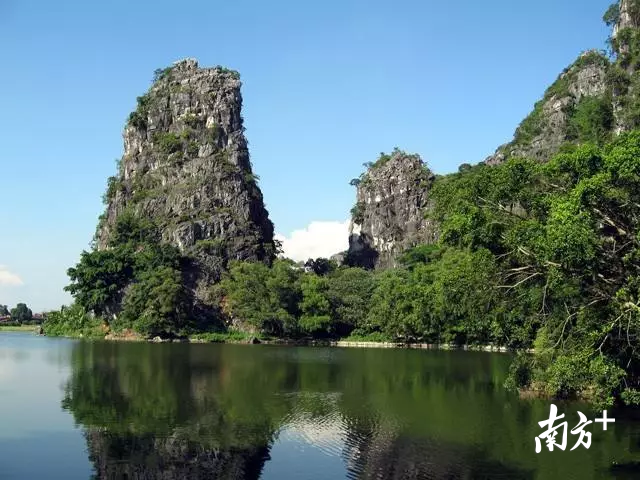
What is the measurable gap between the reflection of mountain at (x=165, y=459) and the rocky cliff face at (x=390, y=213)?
358ft

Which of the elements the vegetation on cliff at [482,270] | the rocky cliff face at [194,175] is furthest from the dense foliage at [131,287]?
the rocky cliff face at [194,175]

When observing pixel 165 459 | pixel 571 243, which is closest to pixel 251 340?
pixel 165 459

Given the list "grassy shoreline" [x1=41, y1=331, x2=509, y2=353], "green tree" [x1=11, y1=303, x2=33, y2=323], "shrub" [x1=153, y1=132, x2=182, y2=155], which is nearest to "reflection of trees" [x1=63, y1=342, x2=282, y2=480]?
"grassy shoreline" [x1=41, y1=331, x2=509, y2=353]

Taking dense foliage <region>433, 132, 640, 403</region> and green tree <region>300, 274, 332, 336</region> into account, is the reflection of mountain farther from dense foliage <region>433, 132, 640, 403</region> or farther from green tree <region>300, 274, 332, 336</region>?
green tree <region>300, 274, 332, 336</region>

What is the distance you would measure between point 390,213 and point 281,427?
112m

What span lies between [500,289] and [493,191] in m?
4.99

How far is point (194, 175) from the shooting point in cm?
11831

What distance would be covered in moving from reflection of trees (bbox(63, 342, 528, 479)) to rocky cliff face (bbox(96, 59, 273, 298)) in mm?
55522

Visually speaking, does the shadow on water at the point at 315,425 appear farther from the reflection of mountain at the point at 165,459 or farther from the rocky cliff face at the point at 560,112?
the rocky cliff face at the point at 560,112

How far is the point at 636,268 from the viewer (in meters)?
24.5

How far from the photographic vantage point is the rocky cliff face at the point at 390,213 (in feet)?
440

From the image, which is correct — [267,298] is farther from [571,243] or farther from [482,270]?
[571,243]

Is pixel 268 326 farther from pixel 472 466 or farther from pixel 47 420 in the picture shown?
pixel 472 466

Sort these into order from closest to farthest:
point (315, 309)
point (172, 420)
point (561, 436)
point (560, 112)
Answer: point (561, 436)
point (172, 420)
point (315, 309)
point (560, 112)
